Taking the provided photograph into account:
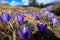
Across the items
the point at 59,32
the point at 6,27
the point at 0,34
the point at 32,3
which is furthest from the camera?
the point at 32,3

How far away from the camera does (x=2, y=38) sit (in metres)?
2.76

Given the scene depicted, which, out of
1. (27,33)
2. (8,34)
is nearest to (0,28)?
(8,34)

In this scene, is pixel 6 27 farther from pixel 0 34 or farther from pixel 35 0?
pixel 35 0

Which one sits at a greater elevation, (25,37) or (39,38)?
(25,37)

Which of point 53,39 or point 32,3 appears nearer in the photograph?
point 53,39

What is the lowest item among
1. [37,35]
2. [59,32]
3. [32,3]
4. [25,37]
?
[32,3]

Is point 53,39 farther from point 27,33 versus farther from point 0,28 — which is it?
point 27,33

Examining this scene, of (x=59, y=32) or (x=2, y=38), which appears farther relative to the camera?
(x=59, y=32)

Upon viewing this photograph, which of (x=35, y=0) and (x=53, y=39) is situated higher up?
(x=53, y=39)

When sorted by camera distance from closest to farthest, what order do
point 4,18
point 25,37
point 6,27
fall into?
point 25,37, point 4,18, point 6,27

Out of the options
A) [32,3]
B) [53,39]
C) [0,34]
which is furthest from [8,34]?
[32,3]

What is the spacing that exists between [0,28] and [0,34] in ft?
1.04

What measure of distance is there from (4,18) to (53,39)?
2.88 ft

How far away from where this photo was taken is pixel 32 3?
20500 mm
